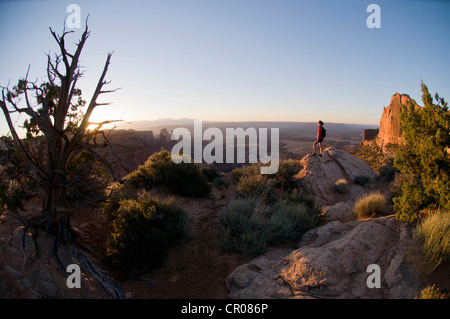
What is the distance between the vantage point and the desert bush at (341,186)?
10539mm

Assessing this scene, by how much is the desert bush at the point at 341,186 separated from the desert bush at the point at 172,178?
582cm

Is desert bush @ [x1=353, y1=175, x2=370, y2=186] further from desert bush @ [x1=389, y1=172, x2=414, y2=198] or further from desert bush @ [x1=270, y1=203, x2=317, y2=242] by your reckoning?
desert bush @ [x1=270, y1=203, x2=317, y2=242]

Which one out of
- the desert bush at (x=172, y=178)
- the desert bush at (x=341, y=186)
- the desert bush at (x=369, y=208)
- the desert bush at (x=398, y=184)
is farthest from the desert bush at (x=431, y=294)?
the desert bush at (x=341, y=186)

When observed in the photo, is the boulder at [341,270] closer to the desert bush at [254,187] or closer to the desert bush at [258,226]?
the desert bush at [258,226]

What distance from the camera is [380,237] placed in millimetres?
4617

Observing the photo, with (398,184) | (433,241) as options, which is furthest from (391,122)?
(433,241)

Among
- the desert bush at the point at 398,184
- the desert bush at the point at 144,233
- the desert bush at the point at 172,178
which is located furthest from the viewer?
the desert bush at the point at 172,178

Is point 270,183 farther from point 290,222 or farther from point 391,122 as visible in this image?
point 391,122

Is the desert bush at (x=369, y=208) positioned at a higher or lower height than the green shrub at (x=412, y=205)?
lower

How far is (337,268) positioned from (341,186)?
7.47 metres

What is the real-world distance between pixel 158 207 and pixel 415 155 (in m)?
6.22

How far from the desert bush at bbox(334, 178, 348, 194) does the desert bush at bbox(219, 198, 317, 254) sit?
4.24m

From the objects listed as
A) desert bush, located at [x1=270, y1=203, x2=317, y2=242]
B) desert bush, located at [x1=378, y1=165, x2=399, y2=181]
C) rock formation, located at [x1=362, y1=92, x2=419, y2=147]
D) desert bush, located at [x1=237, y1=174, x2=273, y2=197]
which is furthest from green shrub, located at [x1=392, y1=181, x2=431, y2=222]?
rock formation, located at [x1=362, y1=92, x2=419, y2=147]
